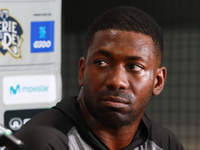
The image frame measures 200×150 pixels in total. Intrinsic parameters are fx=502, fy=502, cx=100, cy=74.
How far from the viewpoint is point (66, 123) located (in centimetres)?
240

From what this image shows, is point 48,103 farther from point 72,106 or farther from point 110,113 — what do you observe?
point 110,113

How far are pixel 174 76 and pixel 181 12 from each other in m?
0.97

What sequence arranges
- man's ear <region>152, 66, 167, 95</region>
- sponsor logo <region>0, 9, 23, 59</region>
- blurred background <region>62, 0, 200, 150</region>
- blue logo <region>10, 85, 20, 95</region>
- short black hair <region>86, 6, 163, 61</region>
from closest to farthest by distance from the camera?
1. short black hair <region>86, 6, 163, 61</region>
2. man's ear <region>152, 66, 167, 95</region>
3. sponsor logo <region>0, 9, 23, 59</region>
4. blue logo <region>10, 85, 20, 95</region>
5. blurred background <region>62, 0, 200, 150</region>

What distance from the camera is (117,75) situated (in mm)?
2221

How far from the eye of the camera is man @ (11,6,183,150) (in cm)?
223

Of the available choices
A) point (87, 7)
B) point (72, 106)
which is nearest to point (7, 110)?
point (72, 106)

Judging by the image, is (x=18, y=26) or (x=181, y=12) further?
(x=181, y=12)

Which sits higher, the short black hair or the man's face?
the short black hair

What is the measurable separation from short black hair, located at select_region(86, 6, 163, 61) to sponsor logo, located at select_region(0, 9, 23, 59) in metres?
1.14

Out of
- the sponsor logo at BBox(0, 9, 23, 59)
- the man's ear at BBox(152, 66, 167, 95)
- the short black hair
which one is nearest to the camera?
the short black hair

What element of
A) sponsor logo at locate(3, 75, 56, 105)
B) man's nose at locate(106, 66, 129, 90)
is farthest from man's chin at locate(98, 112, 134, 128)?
sponsor logo at locate(3, 75, 56, 105)

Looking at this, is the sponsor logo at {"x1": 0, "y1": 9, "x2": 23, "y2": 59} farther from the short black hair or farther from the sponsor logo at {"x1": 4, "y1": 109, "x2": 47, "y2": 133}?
the short black hair

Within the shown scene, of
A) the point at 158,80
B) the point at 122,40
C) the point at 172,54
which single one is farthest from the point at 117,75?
the point at 172,54

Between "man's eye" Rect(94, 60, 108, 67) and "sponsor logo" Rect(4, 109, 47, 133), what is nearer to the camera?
"man's eye" Rect(94, 60, 108, 67)
